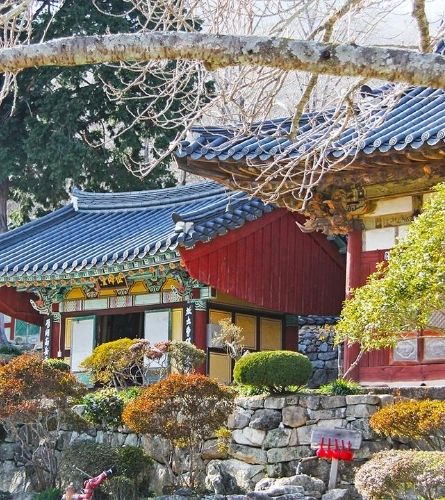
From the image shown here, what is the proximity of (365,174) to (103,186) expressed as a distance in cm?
1405

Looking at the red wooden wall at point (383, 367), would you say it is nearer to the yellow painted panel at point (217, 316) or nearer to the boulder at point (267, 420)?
the boulder at point (267, 420)

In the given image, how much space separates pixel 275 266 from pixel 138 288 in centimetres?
242

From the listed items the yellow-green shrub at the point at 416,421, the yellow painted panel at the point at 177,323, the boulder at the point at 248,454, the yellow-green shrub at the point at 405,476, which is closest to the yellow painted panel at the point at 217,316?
the yellow painted panel at the point at 177,323

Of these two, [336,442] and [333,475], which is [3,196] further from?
[333,475]

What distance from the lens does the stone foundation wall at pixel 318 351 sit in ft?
71.0

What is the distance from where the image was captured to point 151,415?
12680 millimetres

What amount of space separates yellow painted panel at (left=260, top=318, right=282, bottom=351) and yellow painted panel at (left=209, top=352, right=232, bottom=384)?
37.5 inches

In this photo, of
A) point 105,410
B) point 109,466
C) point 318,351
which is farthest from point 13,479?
point 318,351

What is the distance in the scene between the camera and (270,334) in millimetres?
19672

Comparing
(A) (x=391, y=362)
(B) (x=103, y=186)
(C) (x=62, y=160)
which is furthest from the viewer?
(B) (x=103, y=186)

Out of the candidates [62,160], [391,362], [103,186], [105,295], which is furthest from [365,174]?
[103,186]

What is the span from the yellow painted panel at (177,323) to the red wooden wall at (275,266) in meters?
1.09

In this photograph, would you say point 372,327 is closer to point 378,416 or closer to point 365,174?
point 378,416

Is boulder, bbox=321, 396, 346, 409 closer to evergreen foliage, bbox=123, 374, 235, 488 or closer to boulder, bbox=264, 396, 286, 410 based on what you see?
boulder, bbox=264, 396, 286, 410
